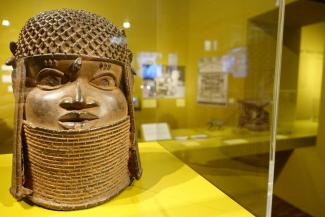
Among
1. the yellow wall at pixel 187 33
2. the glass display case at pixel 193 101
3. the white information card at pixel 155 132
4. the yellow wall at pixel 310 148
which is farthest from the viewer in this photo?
the yellow wall at pixel 310 148

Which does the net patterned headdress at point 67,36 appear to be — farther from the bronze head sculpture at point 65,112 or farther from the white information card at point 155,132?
the white information card at point 155,132

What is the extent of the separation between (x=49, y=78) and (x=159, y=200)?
52cm

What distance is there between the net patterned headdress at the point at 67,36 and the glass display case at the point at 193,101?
0.67ft

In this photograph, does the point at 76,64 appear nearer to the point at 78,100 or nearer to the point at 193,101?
the point at 78,100

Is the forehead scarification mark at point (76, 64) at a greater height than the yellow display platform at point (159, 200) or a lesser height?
greater

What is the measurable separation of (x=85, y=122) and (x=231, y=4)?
1.13 meters

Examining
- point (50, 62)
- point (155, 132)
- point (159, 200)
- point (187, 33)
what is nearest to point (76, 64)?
point (50, 62)

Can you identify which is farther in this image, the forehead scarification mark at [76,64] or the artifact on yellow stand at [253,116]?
the artifact on yellow stand at [253,116]

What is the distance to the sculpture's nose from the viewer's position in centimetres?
68

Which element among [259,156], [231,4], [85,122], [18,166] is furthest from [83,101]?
[231,4]

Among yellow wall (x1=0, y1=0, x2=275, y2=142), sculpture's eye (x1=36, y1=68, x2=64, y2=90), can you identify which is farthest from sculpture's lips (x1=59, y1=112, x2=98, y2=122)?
yellow wall (x1=0, y1=0, x2=275, y2=142)

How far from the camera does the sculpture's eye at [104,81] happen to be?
2.47ft

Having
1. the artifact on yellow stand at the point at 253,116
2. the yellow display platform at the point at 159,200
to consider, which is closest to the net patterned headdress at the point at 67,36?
the yellow display platform at the point at 159,200

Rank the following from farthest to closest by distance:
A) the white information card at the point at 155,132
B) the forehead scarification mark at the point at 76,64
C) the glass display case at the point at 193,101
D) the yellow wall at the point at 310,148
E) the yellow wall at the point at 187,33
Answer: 1. the yellow wall at the point at 310,148
2. the white information card at the point at 155,132
3. the yellow wall at the point at 187,33
4. the glass display case at the point at 193,101
5. the forehead scarification mark at the point at 76,64
